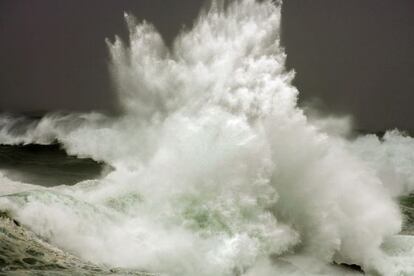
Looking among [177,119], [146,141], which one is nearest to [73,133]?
[146,141]

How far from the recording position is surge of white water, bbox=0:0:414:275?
10.5 metres

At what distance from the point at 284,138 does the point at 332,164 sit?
2360mm

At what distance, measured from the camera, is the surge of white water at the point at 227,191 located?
10.5 m

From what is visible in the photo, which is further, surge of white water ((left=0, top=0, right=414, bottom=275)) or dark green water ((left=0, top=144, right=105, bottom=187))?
dark green water ((left=0, top=144, right=105, bottom=187))

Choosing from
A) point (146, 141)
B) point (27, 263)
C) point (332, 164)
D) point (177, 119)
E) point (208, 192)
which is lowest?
point (27, 263)

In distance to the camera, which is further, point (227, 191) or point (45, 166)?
point (45, 166)

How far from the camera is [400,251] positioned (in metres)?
14.3

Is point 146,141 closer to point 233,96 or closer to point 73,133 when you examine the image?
point 233,96

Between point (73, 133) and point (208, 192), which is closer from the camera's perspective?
point (208, 192)

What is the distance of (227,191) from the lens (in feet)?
44.4

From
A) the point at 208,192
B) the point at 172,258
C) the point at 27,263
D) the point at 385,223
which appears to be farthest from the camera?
the point at 385,223

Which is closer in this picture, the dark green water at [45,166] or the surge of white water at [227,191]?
the surge of white water at [227,191]

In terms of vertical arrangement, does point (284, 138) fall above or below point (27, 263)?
above

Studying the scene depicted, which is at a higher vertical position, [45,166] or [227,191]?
[45,166]
